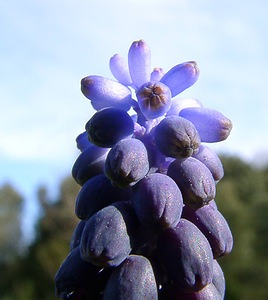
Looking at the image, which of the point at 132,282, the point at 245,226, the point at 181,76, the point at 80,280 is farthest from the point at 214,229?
the point at 245,226

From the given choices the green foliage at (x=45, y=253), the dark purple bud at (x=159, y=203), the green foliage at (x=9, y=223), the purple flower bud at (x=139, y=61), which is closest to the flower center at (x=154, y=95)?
the purple flower bud at (x=139, y=61)

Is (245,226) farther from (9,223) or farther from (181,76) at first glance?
(181,76)

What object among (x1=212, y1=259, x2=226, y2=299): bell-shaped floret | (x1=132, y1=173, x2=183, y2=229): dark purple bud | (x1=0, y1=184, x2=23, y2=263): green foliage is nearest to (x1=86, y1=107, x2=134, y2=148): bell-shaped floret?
(x1=132, y1=173, x2=183, y2=229): dark purple bud

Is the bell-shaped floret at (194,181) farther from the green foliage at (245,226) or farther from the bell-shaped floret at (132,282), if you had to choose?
the green foliage at (245,226)

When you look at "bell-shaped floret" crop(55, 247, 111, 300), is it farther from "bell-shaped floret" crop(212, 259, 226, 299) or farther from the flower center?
the flower center

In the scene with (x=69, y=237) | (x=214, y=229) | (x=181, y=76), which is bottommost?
(x=69, y=237)

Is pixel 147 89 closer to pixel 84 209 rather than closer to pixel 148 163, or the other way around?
pixel 148 163
